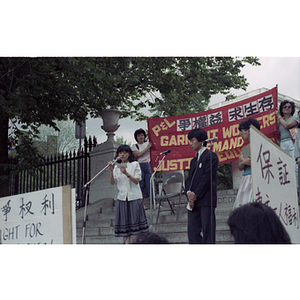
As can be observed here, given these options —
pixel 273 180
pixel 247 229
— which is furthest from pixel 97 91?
pixel 247 229

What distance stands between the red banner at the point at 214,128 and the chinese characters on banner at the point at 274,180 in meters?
3.26

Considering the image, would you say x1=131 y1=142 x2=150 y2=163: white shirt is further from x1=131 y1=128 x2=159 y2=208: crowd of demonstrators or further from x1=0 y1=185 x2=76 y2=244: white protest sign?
x1=0 y1=185 x2=76 y2=244: white protest sign

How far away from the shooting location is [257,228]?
212 cm

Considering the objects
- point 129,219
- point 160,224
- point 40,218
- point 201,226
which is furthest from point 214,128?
point 40,218

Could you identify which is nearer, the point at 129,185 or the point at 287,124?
the point at 129,185

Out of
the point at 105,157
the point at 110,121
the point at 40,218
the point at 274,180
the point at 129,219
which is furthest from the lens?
the point at 110,121

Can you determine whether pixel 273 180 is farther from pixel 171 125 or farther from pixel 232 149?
pixel 171 125

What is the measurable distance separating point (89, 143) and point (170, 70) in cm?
308

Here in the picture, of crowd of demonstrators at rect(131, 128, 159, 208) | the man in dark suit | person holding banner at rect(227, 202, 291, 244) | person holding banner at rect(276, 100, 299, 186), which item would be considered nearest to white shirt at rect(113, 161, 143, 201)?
the man in dark suit

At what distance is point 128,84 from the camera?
33.7ft

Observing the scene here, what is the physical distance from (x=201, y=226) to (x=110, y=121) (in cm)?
539

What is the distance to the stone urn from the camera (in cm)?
942

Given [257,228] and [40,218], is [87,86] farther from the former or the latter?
[257,228]

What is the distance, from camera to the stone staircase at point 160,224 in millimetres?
5641
